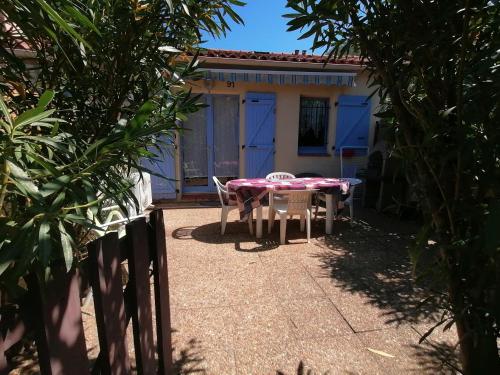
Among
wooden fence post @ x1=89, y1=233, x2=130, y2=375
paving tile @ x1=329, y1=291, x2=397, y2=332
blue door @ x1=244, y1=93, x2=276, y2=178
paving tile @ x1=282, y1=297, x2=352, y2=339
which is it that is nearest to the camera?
wooden fence post @ x1=89, y1=233, x2=130, y2=375

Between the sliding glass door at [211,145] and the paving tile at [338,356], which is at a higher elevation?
the sliding glass door at [211,145]

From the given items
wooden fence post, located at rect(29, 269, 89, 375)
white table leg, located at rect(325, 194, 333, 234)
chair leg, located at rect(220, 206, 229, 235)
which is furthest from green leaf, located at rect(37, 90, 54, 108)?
white table leg, located at rect(325, 194, 333, 234)

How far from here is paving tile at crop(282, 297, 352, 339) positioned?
239 cm

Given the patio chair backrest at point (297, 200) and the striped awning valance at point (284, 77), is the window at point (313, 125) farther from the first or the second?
the patio chair backrest at point (297, 200)

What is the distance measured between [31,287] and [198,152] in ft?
21.0

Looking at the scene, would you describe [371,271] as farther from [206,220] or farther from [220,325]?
[206,220]

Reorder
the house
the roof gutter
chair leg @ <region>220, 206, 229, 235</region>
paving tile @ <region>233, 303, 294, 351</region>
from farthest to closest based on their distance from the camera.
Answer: the house, the roof gutter, chair leg @ <region>220, 206, 229, 235</region>, paving tile @ <region>233, 303, 294, 351</region>

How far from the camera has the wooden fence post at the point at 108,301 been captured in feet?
3.24

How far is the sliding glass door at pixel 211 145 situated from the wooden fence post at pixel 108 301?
19.4 feet

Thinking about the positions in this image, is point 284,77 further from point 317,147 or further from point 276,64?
point 317,147

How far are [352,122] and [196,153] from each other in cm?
382

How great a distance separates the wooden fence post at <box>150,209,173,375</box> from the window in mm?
6151

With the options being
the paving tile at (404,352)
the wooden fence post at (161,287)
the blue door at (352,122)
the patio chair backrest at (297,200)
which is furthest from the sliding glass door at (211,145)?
the wooden fence post at (161,287)

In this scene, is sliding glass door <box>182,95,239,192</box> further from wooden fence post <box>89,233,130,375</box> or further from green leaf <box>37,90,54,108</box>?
green leaf <box>37,90,54,108</box>
